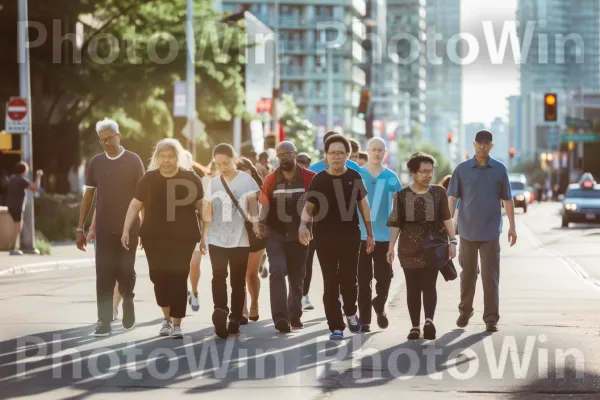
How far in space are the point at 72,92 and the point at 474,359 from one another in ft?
100.0

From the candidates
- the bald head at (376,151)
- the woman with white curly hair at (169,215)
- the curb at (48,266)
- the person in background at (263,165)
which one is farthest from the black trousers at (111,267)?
the curb at (48,266)

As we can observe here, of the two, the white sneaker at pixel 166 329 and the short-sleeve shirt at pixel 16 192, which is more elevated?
the short-sleeve shirt at pixel 16 192

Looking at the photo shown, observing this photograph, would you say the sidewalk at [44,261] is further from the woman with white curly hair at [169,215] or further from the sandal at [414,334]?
the sandal at [414,334]

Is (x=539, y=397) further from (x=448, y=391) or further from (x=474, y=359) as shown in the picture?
(x=474, y=359)

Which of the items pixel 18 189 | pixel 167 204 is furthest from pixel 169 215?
pixel 18 189

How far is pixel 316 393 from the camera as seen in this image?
816 centimetres

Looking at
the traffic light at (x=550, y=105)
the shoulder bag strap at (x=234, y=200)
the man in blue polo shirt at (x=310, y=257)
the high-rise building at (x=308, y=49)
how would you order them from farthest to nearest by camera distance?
the high-rise building at (x=308, y=49) < the traffic light at (x=550, y=105) < the man in blue polo shirt at (x=310, y=257) < the shoulder bag strap at (x=234, y=200)

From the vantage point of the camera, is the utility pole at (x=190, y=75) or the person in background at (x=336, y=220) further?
the utility pole at (x=190, y=75)

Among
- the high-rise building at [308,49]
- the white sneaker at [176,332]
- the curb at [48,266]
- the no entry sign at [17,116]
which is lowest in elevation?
the curb at [48,266]

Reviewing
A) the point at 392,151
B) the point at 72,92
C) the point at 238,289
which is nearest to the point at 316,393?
the point at 238,289

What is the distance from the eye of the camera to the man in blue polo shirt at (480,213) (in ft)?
39.9

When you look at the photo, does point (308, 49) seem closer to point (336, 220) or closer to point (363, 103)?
point (363, 103)

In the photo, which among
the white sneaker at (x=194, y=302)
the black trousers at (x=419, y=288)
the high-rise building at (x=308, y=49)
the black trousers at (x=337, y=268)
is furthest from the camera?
the high-rise building at (x=308, y=49)

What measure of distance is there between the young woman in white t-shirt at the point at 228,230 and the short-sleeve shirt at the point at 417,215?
4.48 ft
